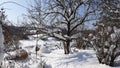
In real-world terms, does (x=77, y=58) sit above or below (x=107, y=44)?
below

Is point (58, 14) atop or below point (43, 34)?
atop

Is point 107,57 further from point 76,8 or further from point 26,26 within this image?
point 26,26

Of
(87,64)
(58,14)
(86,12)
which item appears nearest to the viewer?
(87,64)

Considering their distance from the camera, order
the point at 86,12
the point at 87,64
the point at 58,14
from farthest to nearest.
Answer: the point at 58,14, the point at 86,12, the point at 87,64

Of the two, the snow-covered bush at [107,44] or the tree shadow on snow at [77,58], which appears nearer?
the snow-covered bush at [107,44]

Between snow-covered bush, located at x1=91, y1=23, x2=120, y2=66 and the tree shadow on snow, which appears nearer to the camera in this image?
snow-covered bush, located at x1=91, y1=23, x2=120, y2=66

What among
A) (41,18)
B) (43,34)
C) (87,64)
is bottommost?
(87,64)

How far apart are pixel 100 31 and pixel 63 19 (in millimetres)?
2736

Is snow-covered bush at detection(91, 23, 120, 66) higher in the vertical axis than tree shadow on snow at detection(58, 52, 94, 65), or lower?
higher

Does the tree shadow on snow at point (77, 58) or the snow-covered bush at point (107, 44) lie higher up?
the snow-covered bush at point (107, 44)

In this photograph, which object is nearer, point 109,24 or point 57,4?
point 109,24

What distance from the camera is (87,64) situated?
346 inches

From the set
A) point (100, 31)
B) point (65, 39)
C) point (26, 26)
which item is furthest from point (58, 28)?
point (100, 31)

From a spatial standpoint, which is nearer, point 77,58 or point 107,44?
point 107,44
